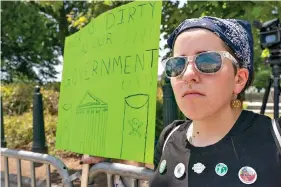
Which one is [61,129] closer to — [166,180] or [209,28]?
[166,180]

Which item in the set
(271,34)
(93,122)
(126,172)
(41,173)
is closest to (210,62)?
(126,172)

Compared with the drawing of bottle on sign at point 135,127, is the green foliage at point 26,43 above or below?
above

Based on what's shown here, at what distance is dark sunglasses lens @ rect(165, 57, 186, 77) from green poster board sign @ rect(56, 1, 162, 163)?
0.43 metres

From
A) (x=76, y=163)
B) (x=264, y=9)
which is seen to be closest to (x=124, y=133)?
(x=264, y=9)

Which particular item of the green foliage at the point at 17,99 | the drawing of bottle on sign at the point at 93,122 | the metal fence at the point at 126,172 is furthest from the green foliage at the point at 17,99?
the metal fence at the point at 126,172

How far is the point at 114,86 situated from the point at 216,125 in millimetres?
801

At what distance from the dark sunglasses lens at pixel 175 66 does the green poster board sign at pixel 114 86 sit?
0.43 metres

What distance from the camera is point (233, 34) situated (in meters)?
1.28

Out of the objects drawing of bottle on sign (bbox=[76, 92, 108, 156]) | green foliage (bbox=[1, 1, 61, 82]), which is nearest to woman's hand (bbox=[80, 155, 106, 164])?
drawing of bottle on sign (bbox=[76, 92, 108, 156])

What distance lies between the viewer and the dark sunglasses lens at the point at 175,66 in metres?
1.29

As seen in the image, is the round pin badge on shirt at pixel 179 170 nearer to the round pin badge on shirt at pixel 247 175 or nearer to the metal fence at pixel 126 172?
the round pin badge on shirt at pixel 247 175

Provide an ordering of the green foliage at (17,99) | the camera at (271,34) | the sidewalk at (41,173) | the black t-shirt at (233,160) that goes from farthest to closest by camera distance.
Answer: the green foliage at (17,99) < the sidewalk at (41,173) < the camera at (271,34) < the black t-shirt at (233,160)

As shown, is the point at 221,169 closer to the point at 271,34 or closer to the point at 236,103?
the point at 236,103

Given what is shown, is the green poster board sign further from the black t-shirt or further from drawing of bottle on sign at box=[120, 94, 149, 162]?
the black t-shirt
